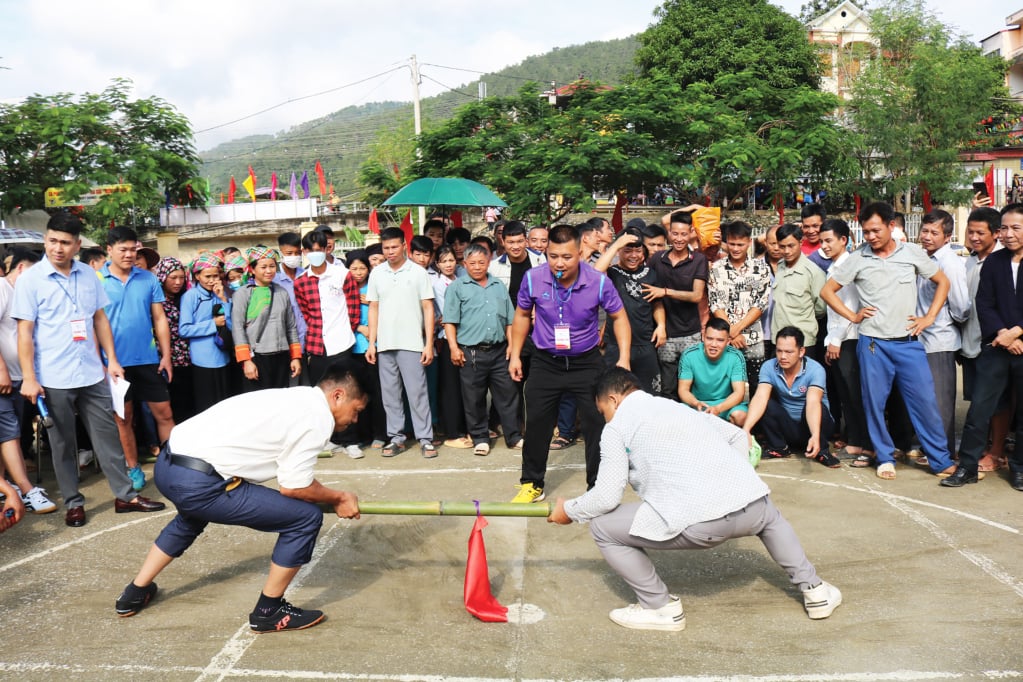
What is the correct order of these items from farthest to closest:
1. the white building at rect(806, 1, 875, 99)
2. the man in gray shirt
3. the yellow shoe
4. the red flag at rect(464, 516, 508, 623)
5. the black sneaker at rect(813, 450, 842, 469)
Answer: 1. the white building at rect(806, 1, 875, 99)
2. the black sneaker at rect(813, 450, 842, 469)
3. the man in gray shirt
4. the yellow shoe
5. the red flag at rect(464, 516, 508, 623)

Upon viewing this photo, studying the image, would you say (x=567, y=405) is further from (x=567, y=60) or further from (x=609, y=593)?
(x=567, y=60)

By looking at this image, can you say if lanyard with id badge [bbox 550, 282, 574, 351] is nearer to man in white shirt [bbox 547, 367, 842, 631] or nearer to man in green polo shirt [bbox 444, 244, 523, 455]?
man in white shirt [bbox 547, 367, 842, 631]

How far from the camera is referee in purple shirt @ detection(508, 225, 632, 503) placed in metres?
5.89

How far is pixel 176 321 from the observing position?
7.65m

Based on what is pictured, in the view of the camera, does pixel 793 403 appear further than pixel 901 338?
Yes

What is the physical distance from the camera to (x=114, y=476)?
20.2 feet

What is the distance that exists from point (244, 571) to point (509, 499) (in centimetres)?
201

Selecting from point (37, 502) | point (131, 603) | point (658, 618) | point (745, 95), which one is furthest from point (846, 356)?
point (745, 95)

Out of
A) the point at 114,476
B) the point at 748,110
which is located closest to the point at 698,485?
the point at 114,476

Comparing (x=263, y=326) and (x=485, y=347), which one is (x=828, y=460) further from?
(x=263, y=326)

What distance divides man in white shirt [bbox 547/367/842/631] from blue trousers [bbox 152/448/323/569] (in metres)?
1.34

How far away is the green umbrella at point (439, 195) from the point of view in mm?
8992

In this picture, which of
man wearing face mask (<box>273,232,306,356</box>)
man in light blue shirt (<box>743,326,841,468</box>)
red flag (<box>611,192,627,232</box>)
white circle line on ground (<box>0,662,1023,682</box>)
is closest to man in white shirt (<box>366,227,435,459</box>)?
man wearing face mask (<box>273,232,306,356</box>)

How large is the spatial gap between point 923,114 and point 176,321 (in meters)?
25.8
